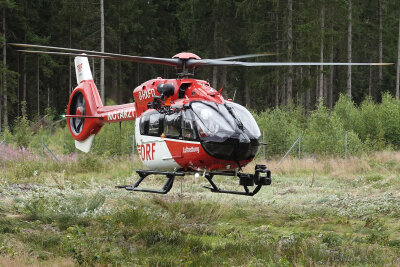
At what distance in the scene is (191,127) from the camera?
12.5m

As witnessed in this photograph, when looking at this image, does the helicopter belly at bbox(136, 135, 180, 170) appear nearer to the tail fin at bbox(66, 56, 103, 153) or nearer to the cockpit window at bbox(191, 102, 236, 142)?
the cockpit window at bbox(191, 102, 236, 142)

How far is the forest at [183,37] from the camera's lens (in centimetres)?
3956

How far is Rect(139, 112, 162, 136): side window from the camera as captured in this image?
13461 millimetres

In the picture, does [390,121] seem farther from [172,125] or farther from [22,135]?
[172,125]

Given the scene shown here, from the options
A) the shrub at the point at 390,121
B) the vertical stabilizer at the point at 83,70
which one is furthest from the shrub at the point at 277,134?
the vertical stabilizer at the point at 83,70

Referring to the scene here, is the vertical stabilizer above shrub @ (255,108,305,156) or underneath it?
above

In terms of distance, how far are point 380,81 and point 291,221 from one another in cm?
4218

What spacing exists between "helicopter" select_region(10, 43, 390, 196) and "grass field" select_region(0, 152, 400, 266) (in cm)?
120

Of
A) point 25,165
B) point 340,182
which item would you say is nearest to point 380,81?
point 340,182

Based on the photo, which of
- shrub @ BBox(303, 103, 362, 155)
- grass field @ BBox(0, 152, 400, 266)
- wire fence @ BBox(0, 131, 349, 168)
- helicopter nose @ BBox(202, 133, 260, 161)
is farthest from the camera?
shrub @ BBox(303, 103, 362, 155)

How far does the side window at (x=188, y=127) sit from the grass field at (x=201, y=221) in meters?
2.15

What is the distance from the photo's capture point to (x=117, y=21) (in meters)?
46.3

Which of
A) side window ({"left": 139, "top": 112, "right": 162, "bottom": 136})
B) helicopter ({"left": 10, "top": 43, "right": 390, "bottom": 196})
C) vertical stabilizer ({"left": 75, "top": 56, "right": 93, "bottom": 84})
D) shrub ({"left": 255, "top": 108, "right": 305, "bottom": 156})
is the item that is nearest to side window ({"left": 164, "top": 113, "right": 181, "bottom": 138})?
helicopter ({"left": 10, "top": 43, "right": 390, "bottom": 196})

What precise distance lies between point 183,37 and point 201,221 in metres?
34.4
